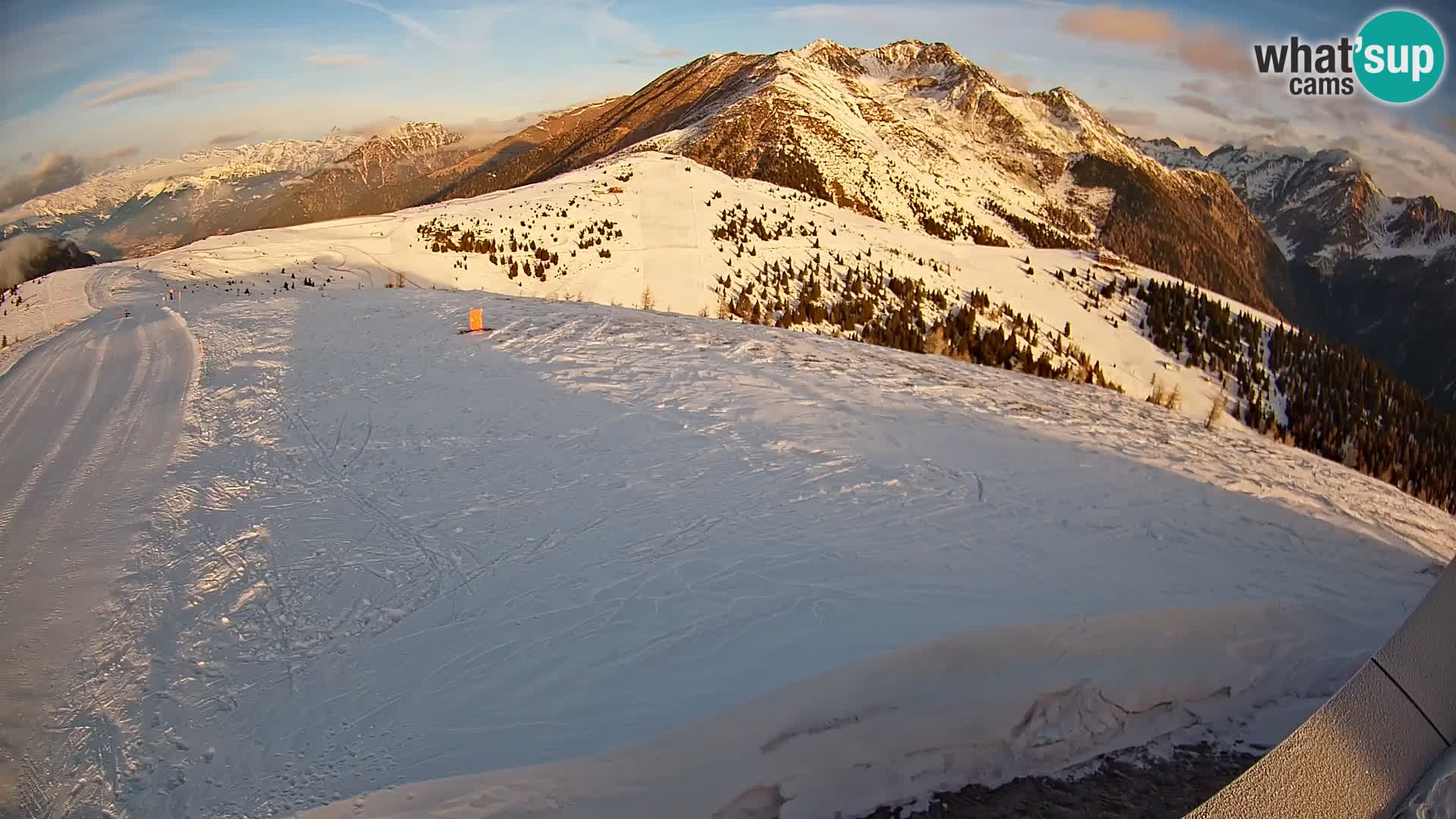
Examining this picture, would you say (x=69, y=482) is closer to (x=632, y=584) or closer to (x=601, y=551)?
(x=601, y=551)

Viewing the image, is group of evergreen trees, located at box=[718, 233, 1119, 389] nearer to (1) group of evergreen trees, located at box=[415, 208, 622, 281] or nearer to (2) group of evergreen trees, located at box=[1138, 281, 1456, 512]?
(1) group of evergreen trees, located at box=[415, 208, 622, 281]

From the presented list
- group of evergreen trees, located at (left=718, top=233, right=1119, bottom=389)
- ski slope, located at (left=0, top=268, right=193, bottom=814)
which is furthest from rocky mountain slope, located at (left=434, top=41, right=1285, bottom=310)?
Result: ski slope, located at (left=0, top=268, right=193, bottom=814)

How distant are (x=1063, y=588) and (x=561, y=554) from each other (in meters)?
3.77

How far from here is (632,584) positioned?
217 inches

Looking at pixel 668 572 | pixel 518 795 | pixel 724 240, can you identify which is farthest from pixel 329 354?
pixel 724 240

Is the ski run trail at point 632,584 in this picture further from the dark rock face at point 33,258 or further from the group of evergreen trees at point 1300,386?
the group of evergreen trees at point 1300,386

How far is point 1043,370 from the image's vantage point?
21.4 m

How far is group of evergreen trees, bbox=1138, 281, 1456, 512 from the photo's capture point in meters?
24.3

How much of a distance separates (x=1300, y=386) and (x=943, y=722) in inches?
1265

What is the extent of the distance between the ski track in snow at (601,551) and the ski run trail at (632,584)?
0.03m

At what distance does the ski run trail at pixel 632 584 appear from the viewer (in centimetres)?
407

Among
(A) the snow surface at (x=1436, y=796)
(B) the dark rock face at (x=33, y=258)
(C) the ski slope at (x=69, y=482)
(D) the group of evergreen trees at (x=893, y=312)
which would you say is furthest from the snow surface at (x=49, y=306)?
(A) the snow surface at (x=1436, y=796)

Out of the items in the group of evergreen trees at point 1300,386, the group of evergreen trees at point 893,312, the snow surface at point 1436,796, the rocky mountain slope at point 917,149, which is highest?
the rocky mountain slope at point 917,149

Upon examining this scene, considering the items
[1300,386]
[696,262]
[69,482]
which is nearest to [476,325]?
[69,482]
